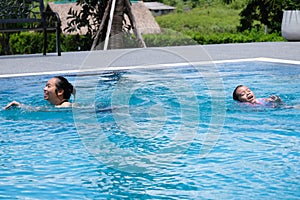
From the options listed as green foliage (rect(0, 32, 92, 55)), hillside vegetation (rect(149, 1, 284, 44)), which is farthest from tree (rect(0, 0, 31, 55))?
hillside vegetation (rect(149, 1, 284, 44))

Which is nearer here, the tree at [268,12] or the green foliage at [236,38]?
the green foliage at [236,38]

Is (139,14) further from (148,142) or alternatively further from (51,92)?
(148,142)

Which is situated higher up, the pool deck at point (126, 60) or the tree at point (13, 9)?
the tree at point (13, 9)

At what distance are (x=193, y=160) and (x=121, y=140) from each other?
92 cm

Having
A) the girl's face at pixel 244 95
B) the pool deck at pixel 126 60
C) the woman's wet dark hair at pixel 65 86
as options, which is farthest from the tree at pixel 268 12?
the woman's wet dark hair at pixel 65 86

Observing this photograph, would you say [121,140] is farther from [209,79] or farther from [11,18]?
[11,18]

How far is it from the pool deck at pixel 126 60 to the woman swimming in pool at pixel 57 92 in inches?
97.1

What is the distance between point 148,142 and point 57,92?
4.94ft

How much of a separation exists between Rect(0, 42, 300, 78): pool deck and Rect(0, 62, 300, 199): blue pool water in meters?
0.83

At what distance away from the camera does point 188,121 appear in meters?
6.21

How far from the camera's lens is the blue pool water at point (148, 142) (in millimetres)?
3895

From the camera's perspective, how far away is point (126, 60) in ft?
34.3

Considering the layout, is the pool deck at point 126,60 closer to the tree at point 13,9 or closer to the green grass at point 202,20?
the tree at point 13,9

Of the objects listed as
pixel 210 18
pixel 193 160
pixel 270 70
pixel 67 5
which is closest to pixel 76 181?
pixel 193 160
